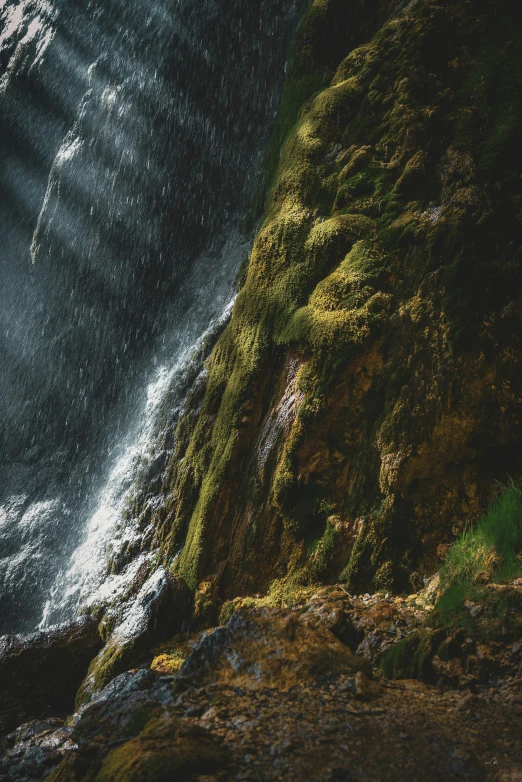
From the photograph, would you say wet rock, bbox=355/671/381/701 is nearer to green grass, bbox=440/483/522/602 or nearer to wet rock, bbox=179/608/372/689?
wet rock, bbox=179/608/372/689

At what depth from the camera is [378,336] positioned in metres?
5.11

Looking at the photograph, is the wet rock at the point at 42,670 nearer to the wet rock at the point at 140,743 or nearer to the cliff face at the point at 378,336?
the cliff face at the point at 378,336

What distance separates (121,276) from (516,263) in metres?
11.8

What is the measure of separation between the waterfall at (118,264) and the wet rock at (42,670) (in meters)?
0.95

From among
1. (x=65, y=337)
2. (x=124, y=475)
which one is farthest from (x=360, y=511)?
(x=65, y=337)

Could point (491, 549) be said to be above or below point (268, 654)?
above

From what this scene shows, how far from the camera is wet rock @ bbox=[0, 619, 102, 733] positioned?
6.99 m

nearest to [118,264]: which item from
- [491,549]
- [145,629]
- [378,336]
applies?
[145,629]

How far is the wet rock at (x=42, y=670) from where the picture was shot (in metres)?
6.99

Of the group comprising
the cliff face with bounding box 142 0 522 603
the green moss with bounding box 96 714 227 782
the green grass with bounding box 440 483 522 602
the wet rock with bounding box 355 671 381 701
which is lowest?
the wet rock with bounding box 355 671 381 701

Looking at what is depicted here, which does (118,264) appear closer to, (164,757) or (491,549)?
(491,549)

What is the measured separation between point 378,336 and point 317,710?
328cm

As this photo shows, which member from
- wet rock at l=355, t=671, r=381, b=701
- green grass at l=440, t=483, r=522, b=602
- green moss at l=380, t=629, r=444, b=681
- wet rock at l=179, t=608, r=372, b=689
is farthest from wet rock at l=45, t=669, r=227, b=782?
green grass at l=440, t=483, r=522, b=602

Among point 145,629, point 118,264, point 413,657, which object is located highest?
point 118,264
